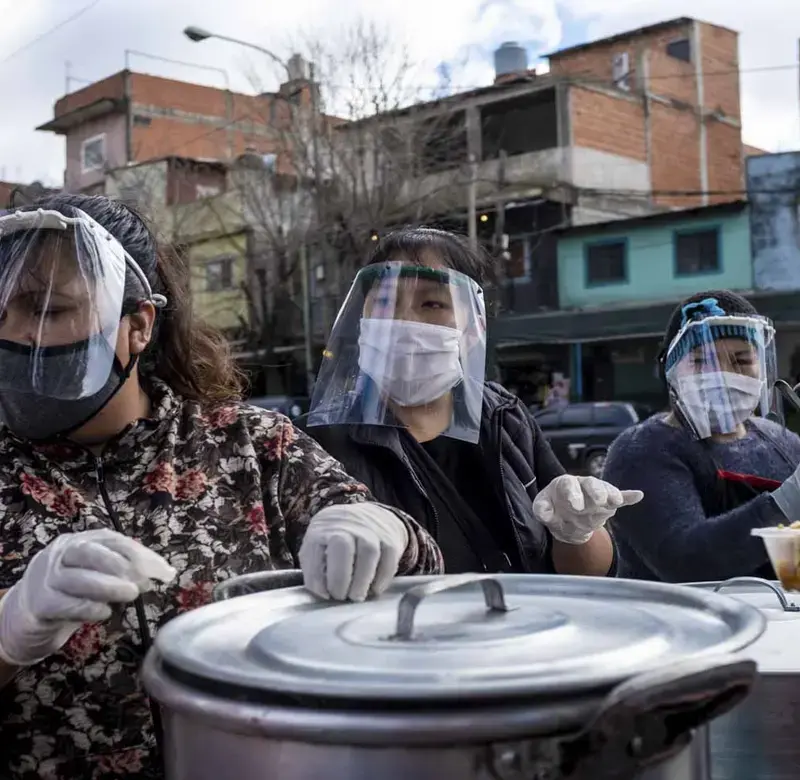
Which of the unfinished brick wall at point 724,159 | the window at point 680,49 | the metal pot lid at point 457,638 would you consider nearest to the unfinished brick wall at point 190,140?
the window at point 680,49

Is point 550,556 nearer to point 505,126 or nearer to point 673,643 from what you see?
point 673,643

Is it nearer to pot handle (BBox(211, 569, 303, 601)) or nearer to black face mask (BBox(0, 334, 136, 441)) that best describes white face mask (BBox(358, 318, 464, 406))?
black face mask (BBox(0, 334, 136, 441))

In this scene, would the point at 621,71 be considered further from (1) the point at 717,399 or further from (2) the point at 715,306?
(1) the point at 717,399

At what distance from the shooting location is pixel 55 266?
160 cm

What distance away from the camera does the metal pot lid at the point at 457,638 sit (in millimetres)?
811

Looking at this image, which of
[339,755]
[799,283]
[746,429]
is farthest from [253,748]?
[799,283]

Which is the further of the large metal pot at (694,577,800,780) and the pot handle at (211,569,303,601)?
the pot handle at (211,569,303,601)

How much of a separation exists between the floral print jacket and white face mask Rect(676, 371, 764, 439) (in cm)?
144

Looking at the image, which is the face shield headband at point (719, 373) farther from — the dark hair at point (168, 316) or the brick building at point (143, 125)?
the brick building at point (143, 125)

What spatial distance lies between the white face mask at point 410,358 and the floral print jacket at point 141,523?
0.64 meters

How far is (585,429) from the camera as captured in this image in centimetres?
1477

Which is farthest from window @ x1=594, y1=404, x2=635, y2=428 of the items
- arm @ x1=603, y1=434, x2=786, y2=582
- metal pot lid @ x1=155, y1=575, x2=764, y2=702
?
metal pot lid @ x1=155, y1=575, x2=764, y2=702

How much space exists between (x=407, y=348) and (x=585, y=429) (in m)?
12.8

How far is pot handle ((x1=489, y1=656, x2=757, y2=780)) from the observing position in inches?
30.2
